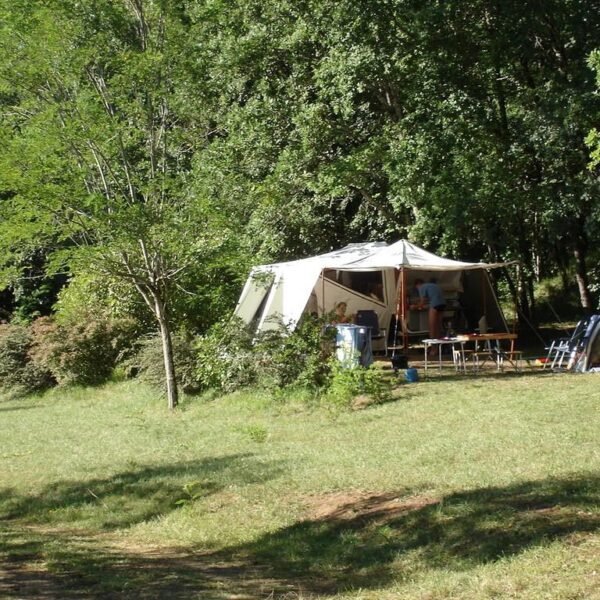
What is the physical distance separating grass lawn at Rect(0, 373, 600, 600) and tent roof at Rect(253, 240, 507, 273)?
242 centimetres

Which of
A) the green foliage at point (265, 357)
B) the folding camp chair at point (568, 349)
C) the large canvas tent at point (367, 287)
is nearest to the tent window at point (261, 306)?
the large canvas tent at point (367, 287)

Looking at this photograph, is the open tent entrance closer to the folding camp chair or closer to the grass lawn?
the folding camp chair

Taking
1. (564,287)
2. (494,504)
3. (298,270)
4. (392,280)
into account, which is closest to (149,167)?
(298,270)

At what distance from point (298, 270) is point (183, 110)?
3510 millimetres

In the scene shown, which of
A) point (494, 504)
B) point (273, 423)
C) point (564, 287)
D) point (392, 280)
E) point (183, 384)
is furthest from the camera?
point (564, 287)

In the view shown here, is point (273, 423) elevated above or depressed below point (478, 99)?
below

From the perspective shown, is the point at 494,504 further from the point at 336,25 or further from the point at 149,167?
the point at 336,25

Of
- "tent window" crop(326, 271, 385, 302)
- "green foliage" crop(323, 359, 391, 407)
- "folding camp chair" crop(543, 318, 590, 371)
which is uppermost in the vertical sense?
"tent window" crop(326, 271, 385, 302)

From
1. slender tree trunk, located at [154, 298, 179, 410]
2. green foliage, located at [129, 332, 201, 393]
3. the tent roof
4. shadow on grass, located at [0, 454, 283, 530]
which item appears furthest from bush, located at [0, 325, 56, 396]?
shadow on grass, located at [0, 454, 283, 530]

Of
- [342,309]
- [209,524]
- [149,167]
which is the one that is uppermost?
[149,167]

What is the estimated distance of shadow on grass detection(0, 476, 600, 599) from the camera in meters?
5.84

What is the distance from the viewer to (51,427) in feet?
47.1

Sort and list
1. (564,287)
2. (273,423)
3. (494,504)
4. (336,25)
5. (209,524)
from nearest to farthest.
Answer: (494,504) < (209,524) < (273,423) < (336,25) < (564,287)

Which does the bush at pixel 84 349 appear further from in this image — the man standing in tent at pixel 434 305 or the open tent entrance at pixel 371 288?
the man standing in tent at pixel 434 305
